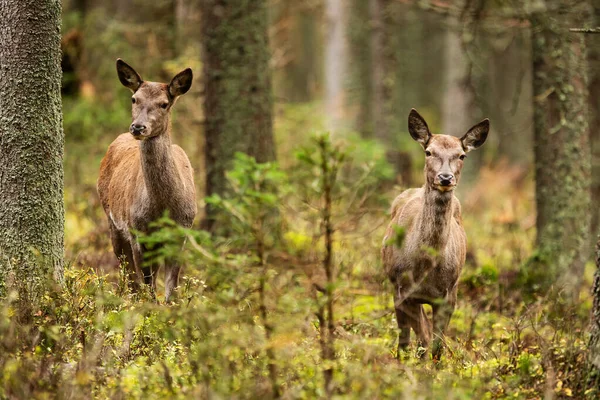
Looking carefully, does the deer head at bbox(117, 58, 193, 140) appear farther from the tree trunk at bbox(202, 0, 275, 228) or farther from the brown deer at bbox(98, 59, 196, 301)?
the tree trunk at bbox(202, 0, 275, 228)

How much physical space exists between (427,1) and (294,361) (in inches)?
262

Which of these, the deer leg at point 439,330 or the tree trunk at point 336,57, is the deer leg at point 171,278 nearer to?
the deer leg at point 439,330

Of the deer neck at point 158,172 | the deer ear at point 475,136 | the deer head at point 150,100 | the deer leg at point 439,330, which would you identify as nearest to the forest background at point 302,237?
the deer leg at point 439,330

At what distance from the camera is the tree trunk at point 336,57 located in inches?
810

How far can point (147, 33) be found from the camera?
16.5 metres

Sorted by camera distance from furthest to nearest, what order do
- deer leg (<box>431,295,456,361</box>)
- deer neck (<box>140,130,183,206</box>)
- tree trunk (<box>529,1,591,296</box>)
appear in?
tree trunk (<box>529,1,591,296</box>) → deer neck (<box>140,130,183,206</box>) → deer leg (<box>431,295,456,361</box>)

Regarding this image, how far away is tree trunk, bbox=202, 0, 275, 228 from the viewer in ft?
33.9

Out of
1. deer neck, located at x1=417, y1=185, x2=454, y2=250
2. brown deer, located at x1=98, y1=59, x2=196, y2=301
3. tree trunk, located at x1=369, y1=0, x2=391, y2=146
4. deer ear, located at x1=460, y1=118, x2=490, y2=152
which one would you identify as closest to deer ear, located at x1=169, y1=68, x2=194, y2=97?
brown deer, located at x1=98, y1=59, x2=196, y2=301

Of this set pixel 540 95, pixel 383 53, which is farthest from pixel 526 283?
pixel 383 53

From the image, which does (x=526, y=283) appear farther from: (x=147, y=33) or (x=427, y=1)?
(x=147, y=33)

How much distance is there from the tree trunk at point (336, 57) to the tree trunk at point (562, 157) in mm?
10510

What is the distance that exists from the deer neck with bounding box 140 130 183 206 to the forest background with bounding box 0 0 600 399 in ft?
1.99

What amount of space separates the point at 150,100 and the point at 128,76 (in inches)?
16.0

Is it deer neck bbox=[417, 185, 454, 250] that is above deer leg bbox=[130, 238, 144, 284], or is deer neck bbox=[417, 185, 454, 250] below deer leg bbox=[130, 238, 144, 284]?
above
